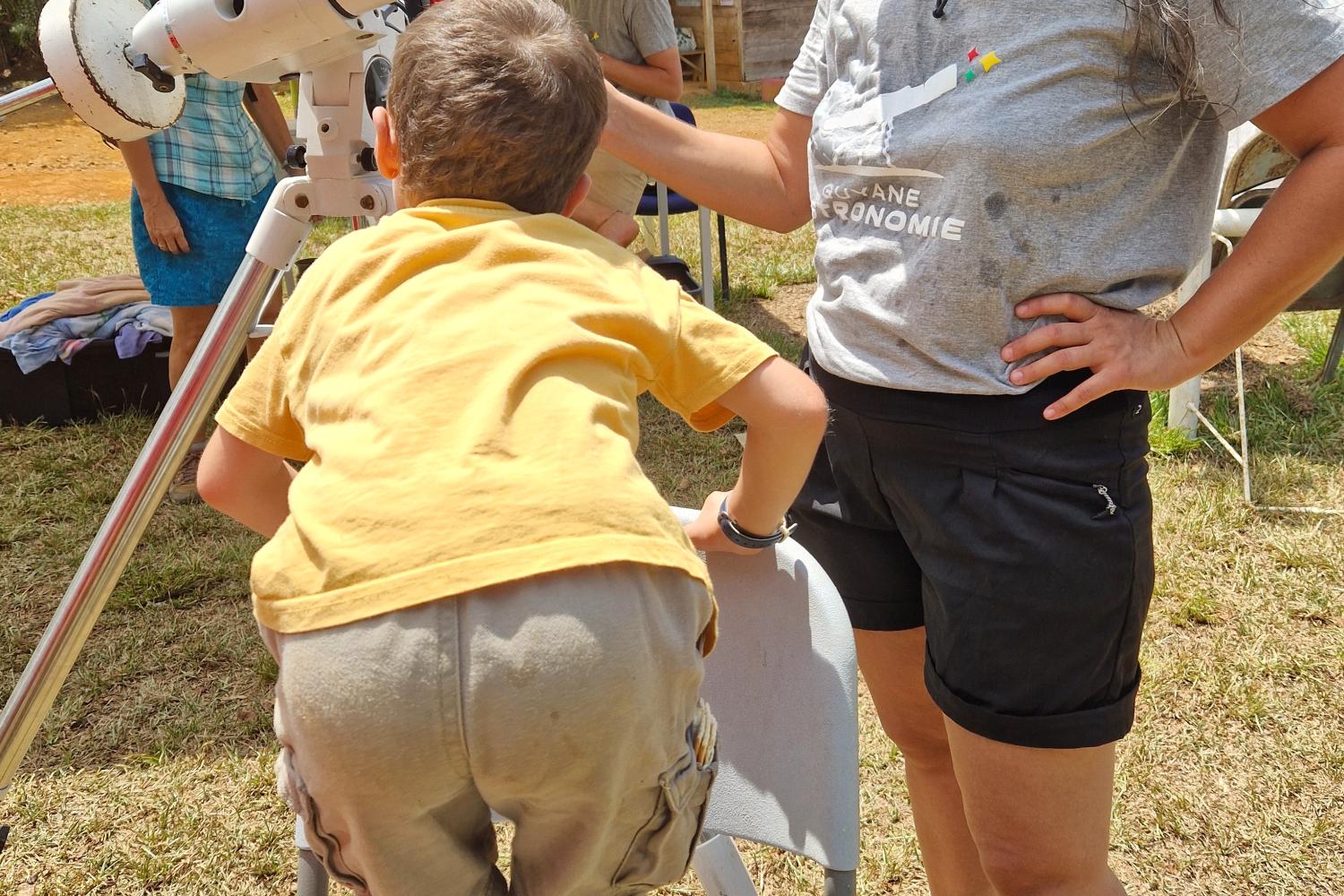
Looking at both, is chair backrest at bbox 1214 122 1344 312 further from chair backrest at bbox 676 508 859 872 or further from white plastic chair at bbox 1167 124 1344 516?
chair backrest at bbox 676 508 859 872

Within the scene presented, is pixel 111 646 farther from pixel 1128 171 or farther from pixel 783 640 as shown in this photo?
pixel 1128 171

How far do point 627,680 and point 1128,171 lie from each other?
69cm

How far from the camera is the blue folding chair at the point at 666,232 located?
15.4 feet

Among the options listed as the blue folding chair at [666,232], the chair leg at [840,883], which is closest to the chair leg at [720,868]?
the chair leg at [840,883]

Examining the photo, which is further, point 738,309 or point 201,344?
point 738,309

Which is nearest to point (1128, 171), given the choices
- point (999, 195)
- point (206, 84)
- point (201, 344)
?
point (999, 195)

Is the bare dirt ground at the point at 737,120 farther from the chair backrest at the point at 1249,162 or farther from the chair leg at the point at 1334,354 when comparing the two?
the chair leg at the point at 1334,354

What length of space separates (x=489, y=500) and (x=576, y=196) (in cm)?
39

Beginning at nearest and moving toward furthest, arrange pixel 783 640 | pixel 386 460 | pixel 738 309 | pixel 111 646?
pixel 386 460, pixel 783 640, pixel 111 646, pixel 738 309

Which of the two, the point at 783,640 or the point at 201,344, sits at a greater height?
the point at 201,344

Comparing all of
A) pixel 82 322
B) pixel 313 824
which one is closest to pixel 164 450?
pixel 313 824

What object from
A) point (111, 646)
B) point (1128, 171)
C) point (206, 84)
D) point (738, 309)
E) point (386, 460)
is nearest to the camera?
point (386, 460)

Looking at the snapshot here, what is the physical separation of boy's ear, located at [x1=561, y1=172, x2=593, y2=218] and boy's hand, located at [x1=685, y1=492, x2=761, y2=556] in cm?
34

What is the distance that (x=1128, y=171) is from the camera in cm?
104
